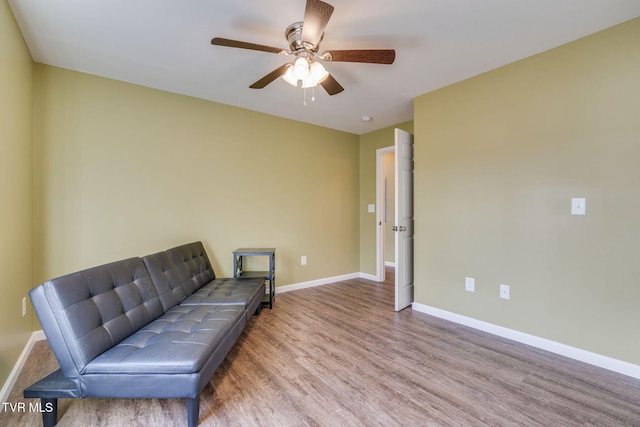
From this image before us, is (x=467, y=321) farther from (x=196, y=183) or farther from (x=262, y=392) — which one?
(x=196, y=183)

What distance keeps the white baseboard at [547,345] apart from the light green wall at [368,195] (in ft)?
5.47

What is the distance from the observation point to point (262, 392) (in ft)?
5.83

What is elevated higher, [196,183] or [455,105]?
[455,105]

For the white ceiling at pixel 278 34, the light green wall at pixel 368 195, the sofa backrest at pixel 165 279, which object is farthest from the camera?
the light green wall at pixel 368 195

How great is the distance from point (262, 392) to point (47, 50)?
3.19 meters

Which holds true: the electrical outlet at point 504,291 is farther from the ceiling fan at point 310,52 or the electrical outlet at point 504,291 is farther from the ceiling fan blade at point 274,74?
the ceiling fan blade at point 274,74


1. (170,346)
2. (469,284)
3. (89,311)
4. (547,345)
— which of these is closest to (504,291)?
(469,284)

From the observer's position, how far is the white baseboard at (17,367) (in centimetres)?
166

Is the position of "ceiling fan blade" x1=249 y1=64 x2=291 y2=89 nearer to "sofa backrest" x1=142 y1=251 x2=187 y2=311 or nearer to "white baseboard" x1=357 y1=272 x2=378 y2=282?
"sofa backrest" x1=142 y1=251 x2=187 y2=311

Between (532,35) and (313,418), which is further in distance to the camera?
(532,35)

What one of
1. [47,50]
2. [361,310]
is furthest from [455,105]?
[47,50]

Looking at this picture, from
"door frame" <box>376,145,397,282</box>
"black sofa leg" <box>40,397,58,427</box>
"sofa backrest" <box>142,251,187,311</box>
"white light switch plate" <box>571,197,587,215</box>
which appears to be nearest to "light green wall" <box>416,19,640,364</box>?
"white light switch plate" <box>571,197,587,215</box>

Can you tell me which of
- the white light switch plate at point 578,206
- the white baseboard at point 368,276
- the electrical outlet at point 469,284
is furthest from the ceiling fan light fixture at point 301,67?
the white baseboard at point 368,276

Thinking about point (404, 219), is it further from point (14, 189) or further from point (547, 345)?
point (14, 189)
